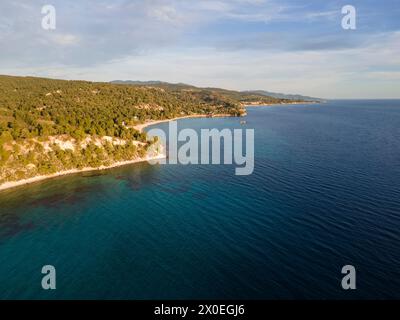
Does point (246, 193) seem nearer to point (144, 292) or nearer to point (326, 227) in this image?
point (326, 227)

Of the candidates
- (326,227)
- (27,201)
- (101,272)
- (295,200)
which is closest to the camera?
(101,272)

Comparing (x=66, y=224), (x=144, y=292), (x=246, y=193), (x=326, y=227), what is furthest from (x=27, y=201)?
(x=326, y=227)

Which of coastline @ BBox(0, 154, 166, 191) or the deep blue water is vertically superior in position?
coastline @ BBox(0, 154, 166, 191)

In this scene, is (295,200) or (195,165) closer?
(295,200)

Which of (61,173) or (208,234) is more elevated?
(61,173)

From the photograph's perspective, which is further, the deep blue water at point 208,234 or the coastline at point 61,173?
the coastline at point 61,173

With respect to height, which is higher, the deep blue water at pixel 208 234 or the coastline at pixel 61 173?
the coastline at pixel 61 173

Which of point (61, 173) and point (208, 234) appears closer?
point (208, 234)

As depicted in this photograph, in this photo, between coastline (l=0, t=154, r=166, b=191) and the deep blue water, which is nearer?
the deep blue water
